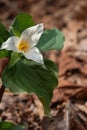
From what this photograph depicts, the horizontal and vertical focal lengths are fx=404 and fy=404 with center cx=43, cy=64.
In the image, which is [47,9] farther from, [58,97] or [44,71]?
[44,71]

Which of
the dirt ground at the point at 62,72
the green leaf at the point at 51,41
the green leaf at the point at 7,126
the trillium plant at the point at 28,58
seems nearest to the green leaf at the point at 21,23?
the trillium plant at the point at 28,58

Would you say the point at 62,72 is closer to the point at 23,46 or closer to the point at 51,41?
the point at 51,41

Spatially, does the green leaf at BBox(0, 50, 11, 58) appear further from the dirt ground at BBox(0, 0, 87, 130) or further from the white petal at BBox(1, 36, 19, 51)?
the dirt ground at BBox(0, 0, 87, 130)

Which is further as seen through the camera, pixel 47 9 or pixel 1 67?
pixel 47 9

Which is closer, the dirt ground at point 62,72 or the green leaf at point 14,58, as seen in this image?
the green leaf at point 14,58

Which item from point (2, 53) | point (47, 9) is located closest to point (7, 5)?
point (47, 9)

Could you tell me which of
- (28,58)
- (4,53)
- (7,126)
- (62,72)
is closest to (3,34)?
(4,53)

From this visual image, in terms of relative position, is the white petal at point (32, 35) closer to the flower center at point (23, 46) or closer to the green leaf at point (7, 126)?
the flower center at point (23, 46)
